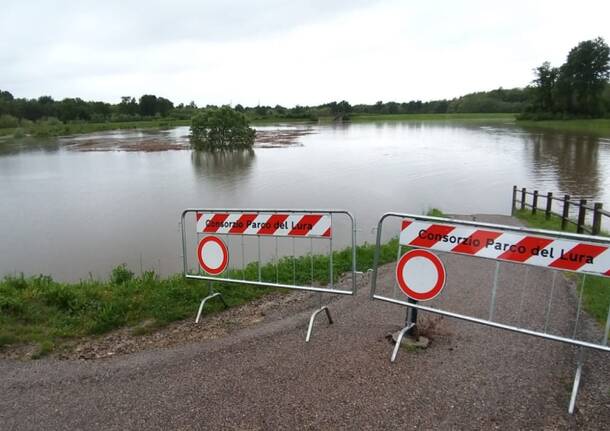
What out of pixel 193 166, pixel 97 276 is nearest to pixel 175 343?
pixel 97 276

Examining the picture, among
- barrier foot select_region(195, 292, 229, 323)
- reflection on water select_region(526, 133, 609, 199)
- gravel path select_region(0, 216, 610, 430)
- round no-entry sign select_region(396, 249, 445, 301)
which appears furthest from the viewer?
reflection on water select_region(526, 133, 609, 199)

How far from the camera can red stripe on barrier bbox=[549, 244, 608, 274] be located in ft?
12.1

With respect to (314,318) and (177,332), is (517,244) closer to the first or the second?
(314,318)

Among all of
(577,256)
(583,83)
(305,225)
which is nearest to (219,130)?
(305,225)

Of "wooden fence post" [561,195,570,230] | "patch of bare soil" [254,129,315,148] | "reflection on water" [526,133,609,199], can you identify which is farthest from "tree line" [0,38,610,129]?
"wooden fence post" [561,195,570,230]

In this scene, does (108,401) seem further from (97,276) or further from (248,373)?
(97,276)

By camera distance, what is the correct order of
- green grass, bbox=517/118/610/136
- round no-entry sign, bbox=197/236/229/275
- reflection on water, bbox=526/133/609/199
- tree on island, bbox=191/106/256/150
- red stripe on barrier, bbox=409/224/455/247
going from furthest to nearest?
green grass, bbox=517/118/610/136 → tree on island, bbox=191/106/256/150 → reflection on water, bbox=526/133/609/199 → round no-entry sign, bbox=197/236/229/275 → red stripe on barrier, bbox=409/224/455/247

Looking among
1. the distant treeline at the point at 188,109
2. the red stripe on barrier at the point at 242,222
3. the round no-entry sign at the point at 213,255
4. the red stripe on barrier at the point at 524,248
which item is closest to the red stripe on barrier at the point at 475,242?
the red stripe on barrier at the point at 524,248

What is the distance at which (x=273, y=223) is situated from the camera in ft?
17.3

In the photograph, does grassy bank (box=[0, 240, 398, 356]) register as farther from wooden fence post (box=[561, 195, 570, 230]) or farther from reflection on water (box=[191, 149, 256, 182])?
reflection on water (box=[191, 149, 256, 182])

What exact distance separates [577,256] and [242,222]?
3.56m

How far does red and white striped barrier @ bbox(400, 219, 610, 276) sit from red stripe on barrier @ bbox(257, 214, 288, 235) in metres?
1.48

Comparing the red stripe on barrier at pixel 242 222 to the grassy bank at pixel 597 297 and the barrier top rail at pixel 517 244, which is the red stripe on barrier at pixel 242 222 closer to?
the barrier top rail at pixel 517 244

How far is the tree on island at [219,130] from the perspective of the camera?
137 feet
